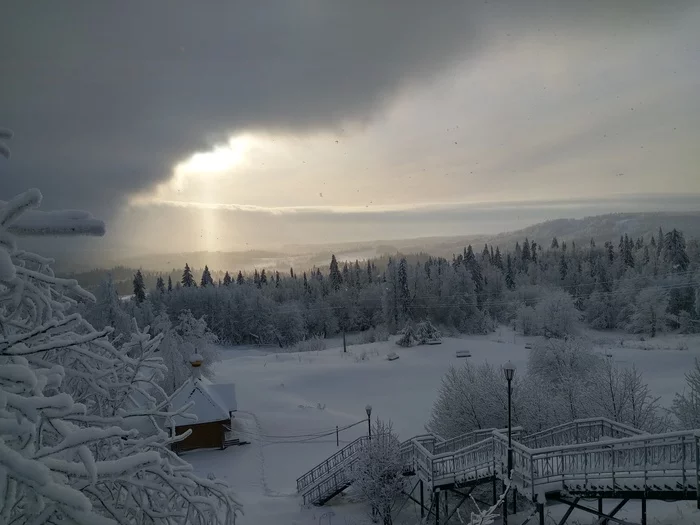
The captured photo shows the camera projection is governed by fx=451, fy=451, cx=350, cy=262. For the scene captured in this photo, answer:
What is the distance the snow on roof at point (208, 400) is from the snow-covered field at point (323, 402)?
6.57ft

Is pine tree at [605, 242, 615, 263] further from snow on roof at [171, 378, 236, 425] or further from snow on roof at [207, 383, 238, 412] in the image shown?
snow on roof at [171, 378, 236, 425]

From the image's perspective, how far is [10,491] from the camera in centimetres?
216

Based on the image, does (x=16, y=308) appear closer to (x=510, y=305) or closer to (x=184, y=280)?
(x=510, y=305)

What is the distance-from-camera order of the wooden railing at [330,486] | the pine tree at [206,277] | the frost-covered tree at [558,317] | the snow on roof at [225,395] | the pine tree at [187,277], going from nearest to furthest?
the wooden railing at [330,486] < the snow on roof at [225,395] < the frost-covered tree at [558,317] < the pine tree at [187,277] < the pine tree at [206,277]

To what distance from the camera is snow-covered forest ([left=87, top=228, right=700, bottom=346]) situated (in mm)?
64625

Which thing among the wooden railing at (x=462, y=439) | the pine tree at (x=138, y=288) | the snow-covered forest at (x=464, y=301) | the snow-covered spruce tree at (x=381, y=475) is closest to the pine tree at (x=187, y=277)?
the snow-covered forest at (x=464, y=301)

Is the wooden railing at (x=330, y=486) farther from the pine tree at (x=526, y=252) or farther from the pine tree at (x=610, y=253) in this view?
the pine tree at (x=526, y=252)

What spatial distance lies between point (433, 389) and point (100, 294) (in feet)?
121

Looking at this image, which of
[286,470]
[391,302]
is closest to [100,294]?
[286,470]

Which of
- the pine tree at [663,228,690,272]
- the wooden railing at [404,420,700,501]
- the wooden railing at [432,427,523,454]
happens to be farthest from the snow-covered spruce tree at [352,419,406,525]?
the pine tree at [663,228,690,272]

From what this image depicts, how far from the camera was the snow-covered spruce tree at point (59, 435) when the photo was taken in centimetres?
215

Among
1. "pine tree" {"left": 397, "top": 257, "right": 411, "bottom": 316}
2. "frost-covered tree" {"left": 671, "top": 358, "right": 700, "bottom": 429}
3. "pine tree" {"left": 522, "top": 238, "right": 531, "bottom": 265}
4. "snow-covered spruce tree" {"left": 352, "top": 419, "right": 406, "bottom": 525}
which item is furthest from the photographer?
"pine tree" {"left": 522, "top": 238, "right": 531, "bottom": 265}

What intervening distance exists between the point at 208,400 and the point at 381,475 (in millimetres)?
14701

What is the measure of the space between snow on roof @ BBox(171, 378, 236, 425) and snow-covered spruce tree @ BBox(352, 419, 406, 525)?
12504 mm
